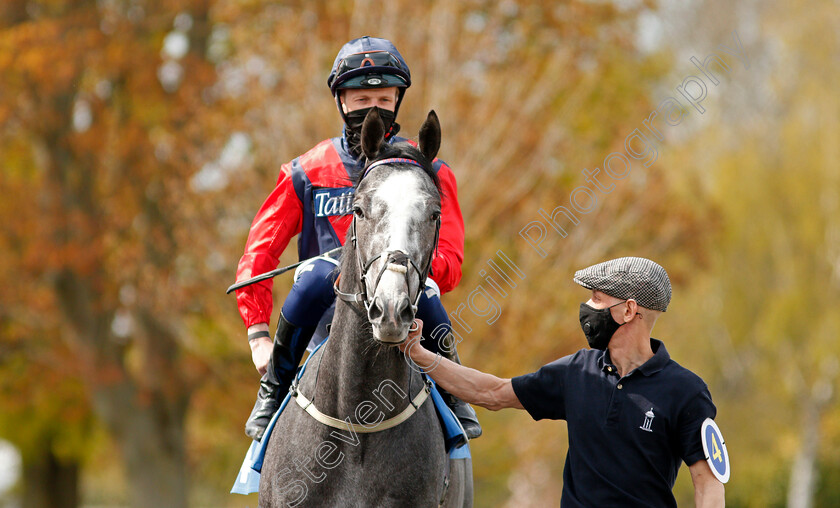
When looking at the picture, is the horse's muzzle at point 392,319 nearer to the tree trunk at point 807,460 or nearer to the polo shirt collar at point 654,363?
the polo shirt collar at point 654,363

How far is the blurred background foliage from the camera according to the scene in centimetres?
1306

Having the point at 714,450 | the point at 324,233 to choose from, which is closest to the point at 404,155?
the point at 324,233

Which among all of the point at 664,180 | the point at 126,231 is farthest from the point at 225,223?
the point at 664,180

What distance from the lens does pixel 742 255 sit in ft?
82.6

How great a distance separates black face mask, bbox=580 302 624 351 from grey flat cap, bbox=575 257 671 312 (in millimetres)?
73

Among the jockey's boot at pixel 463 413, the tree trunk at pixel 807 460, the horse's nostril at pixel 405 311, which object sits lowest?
the horse's nostril at pixel 405 311

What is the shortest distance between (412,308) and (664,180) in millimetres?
13527

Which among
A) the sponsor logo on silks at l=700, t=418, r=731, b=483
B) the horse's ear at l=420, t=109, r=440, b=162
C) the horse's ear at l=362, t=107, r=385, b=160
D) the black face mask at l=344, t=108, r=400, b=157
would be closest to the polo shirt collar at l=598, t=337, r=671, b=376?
the sponsor logo on silks at l=700, t=418, r=731, b=483

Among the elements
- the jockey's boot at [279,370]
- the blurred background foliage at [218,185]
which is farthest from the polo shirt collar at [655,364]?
the blurred background foliage at [218,185]

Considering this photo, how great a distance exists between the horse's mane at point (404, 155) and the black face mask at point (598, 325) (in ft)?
2.72

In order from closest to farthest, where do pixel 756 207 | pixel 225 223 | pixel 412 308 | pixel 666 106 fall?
pixel 412 308, pixel 225 223, pixel 666 106, pixel 756 207

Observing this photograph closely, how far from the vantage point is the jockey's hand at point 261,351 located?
4.54 meters

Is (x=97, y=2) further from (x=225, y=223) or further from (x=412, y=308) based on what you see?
(x=412, y=308)

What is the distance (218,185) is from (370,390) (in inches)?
420
